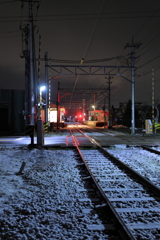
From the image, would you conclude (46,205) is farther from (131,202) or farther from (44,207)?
(131,202)

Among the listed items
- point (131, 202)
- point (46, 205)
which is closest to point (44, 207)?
point (46, 205)

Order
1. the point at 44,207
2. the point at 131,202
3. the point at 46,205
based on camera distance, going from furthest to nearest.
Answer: the point at 131,202
the point at 46,205
the point at 44,207

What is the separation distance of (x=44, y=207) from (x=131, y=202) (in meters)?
1.86

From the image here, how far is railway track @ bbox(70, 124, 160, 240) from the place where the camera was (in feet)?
11.7

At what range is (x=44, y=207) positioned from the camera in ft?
14.9

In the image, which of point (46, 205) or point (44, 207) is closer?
point (44, 207)

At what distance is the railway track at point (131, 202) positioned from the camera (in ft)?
11.7

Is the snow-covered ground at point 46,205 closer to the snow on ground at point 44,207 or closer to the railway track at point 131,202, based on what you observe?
the snow on ground at point 44,207

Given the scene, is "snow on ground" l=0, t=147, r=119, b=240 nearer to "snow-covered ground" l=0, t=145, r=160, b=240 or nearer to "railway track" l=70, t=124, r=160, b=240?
"snow-covered ground" l=0, t=145, r=160, b=240

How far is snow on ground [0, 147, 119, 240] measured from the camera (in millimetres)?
3525

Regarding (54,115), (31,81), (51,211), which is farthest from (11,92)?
(51,211)

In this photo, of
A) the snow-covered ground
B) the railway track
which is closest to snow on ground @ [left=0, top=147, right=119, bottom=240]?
the snow-covered ground

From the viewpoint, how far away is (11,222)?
3.89 m

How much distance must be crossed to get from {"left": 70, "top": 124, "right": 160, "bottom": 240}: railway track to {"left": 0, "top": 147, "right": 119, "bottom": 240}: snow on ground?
1.17ft
